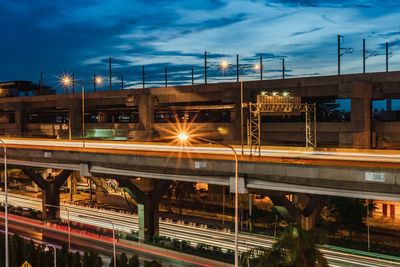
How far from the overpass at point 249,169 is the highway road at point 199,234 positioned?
3569 millimetres

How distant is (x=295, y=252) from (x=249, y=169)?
29.8 ft

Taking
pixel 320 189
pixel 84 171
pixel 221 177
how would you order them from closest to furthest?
1. pixel 320 189
2. pixel 221 177
3. pixel 84 171

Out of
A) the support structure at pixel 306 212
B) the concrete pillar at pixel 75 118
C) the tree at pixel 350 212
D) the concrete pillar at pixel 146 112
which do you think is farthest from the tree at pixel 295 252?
the concrete pillar at pixel 75 118

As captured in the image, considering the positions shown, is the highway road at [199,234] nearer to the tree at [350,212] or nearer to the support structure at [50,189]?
the support structure at [50,189]

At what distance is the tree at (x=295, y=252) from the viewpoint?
1647cm

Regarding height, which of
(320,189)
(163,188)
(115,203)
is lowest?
(115,203)

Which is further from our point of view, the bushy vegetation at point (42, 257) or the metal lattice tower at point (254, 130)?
the metal lattice tower at point (254, 130)

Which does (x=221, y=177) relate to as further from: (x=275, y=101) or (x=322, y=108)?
(x=322, y=108)

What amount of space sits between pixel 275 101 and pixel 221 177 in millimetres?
11619

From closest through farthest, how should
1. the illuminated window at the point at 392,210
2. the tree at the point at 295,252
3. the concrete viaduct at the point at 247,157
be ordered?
the tree at the point at 295,252, the concrete viaduct at the point at 247,157, the illuminated window at the point at 392,210


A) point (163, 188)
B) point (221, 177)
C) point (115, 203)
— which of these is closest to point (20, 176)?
point (115, 203)

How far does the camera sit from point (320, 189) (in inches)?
907

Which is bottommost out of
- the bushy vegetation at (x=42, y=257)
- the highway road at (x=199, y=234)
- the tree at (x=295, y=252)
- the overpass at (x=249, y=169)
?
the highway road at (x=199, y=234)

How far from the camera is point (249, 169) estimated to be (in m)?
25.2
